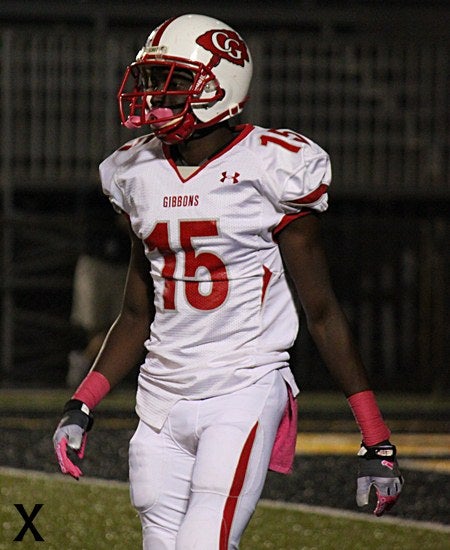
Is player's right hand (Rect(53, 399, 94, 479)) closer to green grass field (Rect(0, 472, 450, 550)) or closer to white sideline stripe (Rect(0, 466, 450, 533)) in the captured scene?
green grass field (Rect(0, 472, 450, 550))

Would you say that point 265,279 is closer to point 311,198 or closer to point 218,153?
point 311,198

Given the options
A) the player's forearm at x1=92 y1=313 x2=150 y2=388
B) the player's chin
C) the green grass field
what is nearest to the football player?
the player's chin

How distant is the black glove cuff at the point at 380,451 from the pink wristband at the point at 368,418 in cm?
1

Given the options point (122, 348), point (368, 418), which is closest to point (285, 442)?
point (368, 418)

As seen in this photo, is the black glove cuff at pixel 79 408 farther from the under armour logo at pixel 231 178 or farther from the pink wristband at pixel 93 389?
the under armour logo at pixel 231 178

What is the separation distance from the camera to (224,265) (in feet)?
12.5

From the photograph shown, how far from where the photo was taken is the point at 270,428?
3.74 metres

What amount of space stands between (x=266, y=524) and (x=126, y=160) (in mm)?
2788

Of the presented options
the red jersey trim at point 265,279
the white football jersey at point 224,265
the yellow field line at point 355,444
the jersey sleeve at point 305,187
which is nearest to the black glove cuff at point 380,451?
the white football jersey at point 224,265

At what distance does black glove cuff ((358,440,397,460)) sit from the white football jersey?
0.89ft

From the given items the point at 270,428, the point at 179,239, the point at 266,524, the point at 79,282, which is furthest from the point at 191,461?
the point at 79,282

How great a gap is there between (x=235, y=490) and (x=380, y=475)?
1.15 feet

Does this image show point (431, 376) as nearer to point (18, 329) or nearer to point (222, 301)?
point (18, 329)

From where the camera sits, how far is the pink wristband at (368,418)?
3770 millimetres
